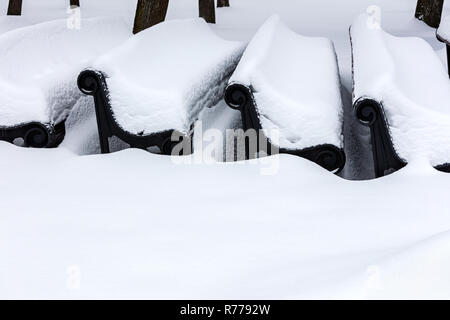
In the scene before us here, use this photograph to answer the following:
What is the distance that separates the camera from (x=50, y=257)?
2.46 metres

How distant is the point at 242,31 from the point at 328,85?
5.50 meters

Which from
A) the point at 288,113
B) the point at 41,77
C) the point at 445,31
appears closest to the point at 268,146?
the point at 288,113

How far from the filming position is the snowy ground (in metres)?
2.14

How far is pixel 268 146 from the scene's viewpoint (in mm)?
3584

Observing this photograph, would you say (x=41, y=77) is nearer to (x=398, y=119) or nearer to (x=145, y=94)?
(x=145, y=94)

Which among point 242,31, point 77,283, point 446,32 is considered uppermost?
point 77,283

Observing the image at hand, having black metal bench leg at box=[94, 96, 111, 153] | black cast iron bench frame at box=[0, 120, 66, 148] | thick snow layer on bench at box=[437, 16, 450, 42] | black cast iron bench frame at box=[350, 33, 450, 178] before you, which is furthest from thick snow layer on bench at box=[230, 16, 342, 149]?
thick snow layer on bench at box=[437, 16, 450, 42]

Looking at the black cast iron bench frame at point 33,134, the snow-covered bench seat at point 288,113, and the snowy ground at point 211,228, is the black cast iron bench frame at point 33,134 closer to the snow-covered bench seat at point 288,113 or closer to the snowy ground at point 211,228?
the snowy ground at point 211,228

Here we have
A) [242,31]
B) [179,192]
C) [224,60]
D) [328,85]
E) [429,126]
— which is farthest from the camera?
[242,31]

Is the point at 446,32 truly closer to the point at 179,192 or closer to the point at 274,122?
the point at 274,122

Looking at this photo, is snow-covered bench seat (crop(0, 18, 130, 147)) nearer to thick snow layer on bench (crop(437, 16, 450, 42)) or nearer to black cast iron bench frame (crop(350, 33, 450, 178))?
black cast iron bench frame (crop(350, 33, 450, 178))

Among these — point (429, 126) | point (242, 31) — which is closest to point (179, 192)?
point (429, 126)

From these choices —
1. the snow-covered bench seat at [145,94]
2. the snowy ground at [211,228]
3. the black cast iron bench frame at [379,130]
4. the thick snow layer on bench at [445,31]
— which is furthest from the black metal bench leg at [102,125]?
the thick snow layer on bench at [445,31]

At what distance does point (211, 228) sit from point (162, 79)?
4.64 feet
